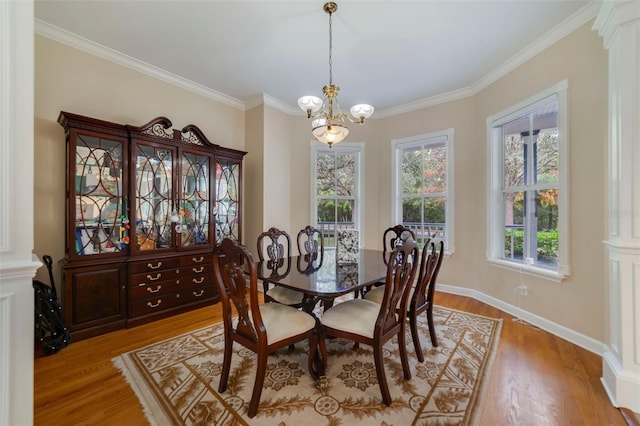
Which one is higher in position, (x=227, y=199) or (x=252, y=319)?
(x=227, y=199)

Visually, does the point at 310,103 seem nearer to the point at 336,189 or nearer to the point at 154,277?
the point at 336,189

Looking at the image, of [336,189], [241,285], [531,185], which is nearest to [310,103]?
[241,285]

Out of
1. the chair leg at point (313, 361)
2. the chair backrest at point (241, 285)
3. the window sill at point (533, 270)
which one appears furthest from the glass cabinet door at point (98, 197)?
the window sill at point (533, 270)

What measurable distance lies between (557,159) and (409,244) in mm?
2209

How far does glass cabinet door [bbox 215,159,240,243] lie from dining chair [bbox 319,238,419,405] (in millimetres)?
2223

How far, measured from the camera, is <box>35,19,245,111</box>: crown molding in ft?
8.26

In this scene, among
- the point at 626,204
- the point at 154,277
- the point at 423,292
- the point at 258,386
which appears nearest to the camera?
the point at 258,386

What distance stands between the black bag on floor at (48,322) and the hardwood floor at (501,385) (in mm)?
91

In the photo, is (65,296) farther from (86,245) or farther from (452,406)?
(452,406)

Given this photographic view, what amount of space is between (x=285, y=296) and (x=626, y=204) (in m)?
2.50

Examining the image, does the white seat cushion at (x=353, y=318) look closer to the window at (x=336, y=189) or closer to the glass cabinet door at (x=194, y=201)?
the glass cabinet door at (x=194, y=201)

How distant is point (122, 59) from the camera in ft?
9.78

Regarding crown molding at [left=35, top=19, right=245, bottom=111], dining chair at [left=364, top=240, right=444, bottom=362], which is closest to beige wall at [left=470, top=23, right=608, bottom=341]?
dining chair at [left=364, top=240, right=444, bottom=362]

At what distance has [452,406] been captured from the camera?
164cm
